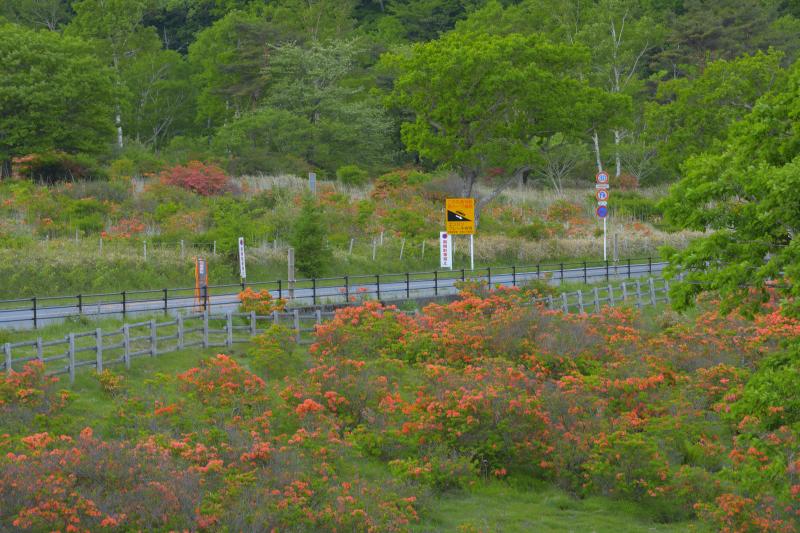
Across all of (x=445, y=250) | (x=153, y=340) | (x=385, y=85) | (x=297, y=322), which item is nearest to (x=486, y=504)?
(x=153, y=340)

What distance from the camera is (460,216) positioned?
42.1 m

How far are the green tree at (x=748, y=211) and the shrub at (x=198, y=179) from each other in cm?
4045

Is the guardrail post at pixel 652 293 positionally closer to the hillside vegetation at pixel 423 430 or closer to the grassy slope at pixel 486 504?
the hillside vegetation at pixel 423 430

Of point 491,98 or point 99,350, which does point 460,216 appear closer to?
point 491,98

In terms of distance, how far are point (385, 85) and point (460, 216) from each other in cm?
4140

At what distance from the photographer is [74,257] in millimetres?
38406

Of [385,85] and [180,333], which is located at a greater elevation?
[385,85]

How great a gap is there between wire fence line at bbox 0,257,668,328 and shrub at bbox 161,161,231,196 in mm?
15508

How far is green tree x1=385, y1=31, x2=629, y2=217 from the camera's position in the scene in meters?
52.1

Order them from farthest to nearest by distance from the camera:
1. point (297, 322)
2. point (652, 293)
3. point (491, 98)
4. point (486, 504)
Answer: point (491, 98), point (652, 293), point (297, 322), point (486, 504)

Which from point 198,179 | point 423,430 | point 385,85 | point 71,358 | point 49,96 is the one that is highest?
point 385,85

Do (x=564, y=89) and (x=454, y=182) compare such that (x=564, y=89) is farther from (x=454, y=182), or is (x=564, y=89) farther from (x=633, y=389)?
(x=633, y=389)

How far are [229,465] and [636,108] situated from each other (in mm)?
60116

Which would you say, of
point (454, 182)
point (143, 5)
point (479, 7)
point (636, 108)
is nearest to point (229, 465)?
point (454, 182)
